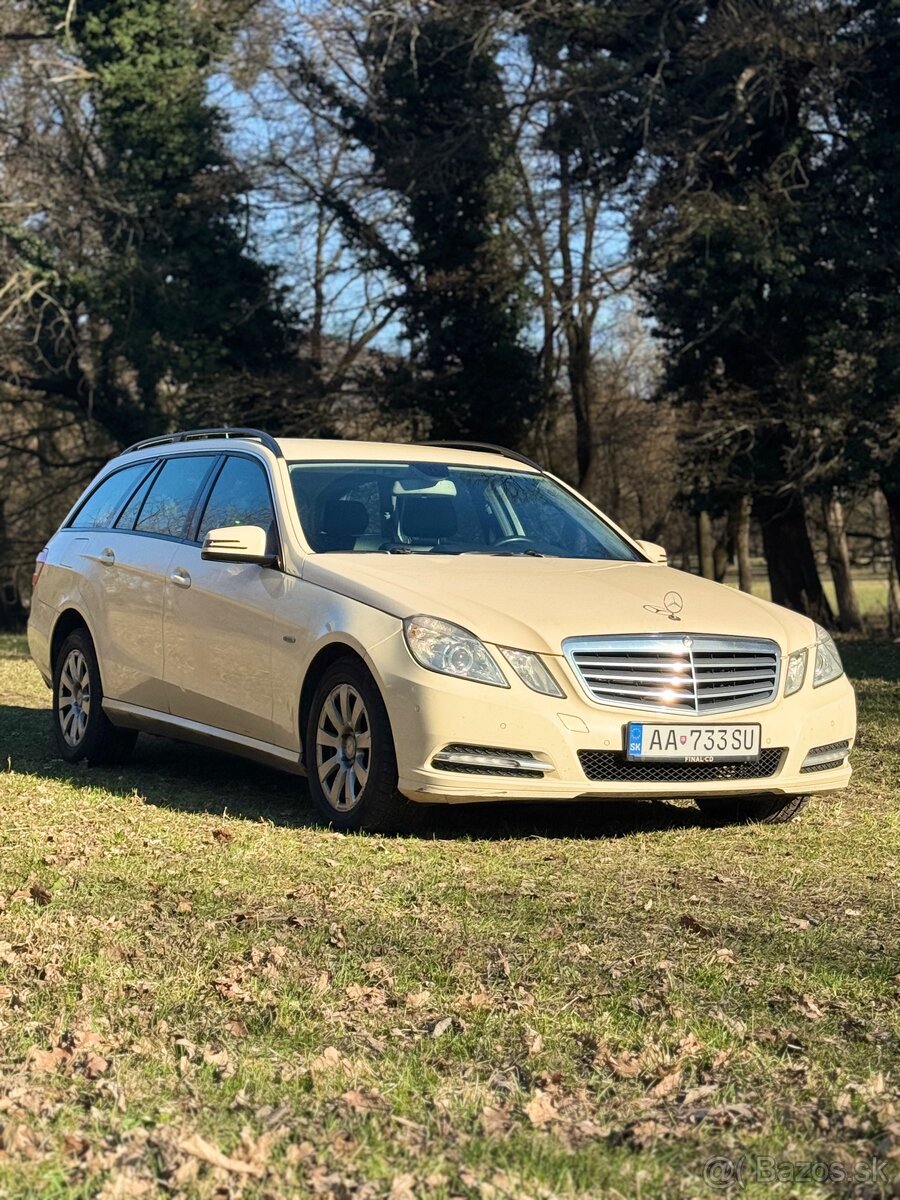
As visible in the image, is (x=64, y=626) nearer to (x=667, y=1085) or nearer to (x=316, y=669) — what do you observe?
(x=316, y=669)

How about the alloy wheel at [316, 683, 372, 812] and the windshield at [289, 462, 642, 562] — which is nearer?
the alloy wheel at [316, 683, 372, 812]

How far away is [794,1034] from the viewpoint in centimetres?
420

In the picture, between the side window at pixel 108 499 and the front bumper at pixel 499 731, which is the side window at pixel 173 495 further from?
the front bumper at pixel 499 731

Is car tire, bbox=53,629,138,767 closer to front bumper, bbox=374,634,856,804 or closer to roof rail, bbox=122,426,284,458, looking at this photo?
roof rail, bbox=122,426,284,458

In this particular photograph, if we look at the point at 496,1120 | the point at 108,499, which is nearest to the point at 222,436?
the point at 108,499

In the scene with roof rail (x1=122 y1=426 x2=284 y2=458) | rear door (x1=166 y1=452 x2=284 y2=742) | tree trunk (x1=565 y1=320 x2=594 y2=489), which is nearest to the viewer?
rear door (x1=166 y1=452 x2=284 y2=742)

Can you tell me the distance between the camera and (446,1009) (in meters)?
4.41

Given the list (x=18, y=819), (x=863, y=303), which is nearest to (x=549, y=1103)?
(x=18, y=819)

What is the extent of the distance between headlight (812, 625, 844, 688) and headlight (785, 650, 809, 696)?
9 centimetres

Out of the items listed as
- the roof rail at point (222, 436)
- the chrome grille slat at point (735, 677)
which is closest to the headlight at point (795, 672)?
the chrome grille slat at point (735, 677)

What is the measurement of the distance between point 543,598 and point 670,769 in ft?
3.06

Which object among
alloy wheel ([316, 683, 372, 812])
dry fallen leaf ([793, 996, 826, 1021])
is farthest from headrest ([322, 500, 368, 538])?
dry fallen leaf ([793, 996, 826, 1021])

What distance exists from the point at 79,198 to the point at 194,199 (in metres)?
2.49

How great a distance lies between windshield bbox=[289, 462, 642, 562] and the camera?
7.91 metres
